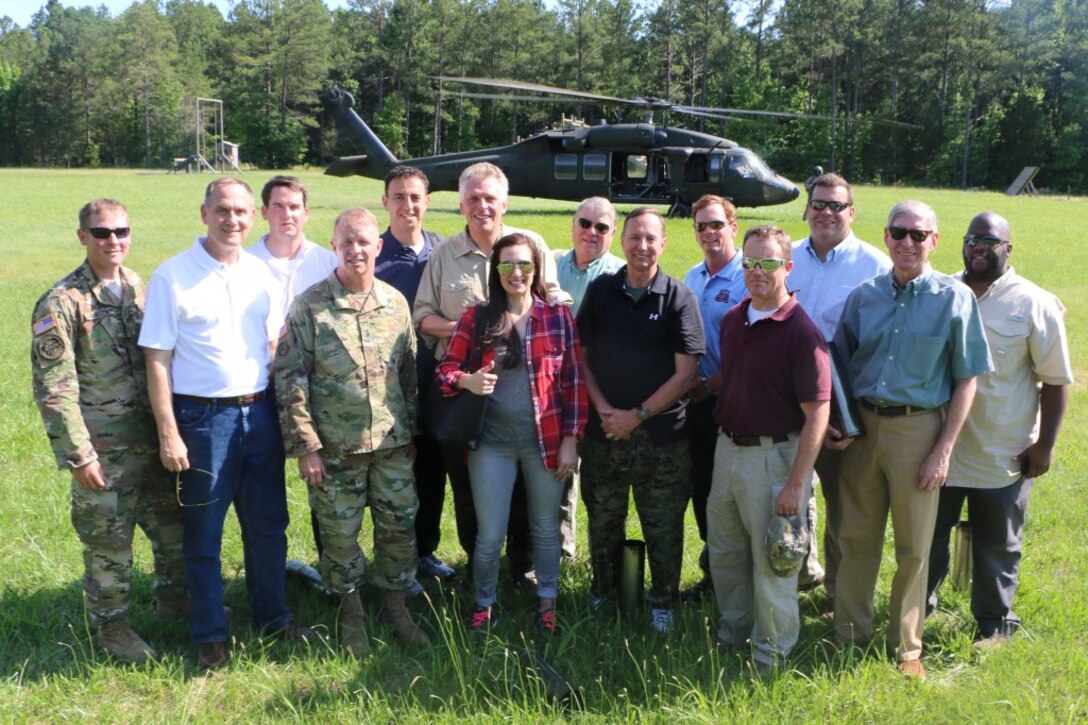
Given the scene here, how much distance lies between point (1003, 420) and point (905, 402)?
576 mm

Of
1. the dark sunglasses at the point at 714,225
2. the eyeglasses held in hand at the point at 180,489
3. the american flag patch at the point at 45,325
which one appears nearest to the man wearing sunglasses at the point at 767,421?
the dark sunglasses at the point at 714,225

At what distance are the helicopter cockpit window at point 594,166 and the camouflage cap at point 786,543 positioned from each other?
58.5 feet

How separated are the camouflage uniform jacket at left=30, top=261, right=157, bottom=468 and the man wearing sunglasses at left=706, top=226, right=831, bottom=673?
224 centimetres

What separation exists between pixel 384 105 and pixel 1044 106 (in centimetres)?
4141

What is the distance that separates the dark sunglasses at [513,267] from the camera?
11.7 feet

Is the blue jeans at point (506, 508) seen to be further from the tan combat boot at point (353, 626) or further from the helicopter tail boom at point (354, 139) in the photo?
the helicopter tail boom at point (354, 139)

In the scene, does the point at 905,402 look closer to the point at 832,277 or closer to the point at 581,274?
the point at 832,277

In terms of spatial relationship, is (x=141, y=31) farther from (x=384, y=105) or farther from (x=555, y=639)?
(x=555, y=639)

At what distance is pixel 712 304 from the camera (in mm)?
4094

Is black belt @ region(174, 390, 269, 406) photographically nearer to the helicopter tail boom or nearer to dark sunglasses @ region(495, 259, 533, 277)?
dark sunglasses @ region(495, 259, 533, 277)

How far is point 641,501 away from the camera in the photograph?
3900 mm

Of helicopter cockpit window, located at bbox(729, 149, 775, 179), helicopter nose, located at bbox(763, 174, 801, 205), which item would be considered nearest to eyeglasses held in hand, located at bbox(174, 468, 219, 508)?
helicopter cockpit window, located at bbox(729, 149, 775, 179)

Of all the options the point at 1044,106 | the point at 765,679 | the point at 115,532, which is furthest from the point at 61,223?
the point at 1044,106

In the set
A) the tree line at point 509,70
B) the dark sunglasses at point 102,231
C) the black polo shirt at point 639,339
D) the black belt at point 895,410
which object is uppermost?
the tree line at point 509,70
